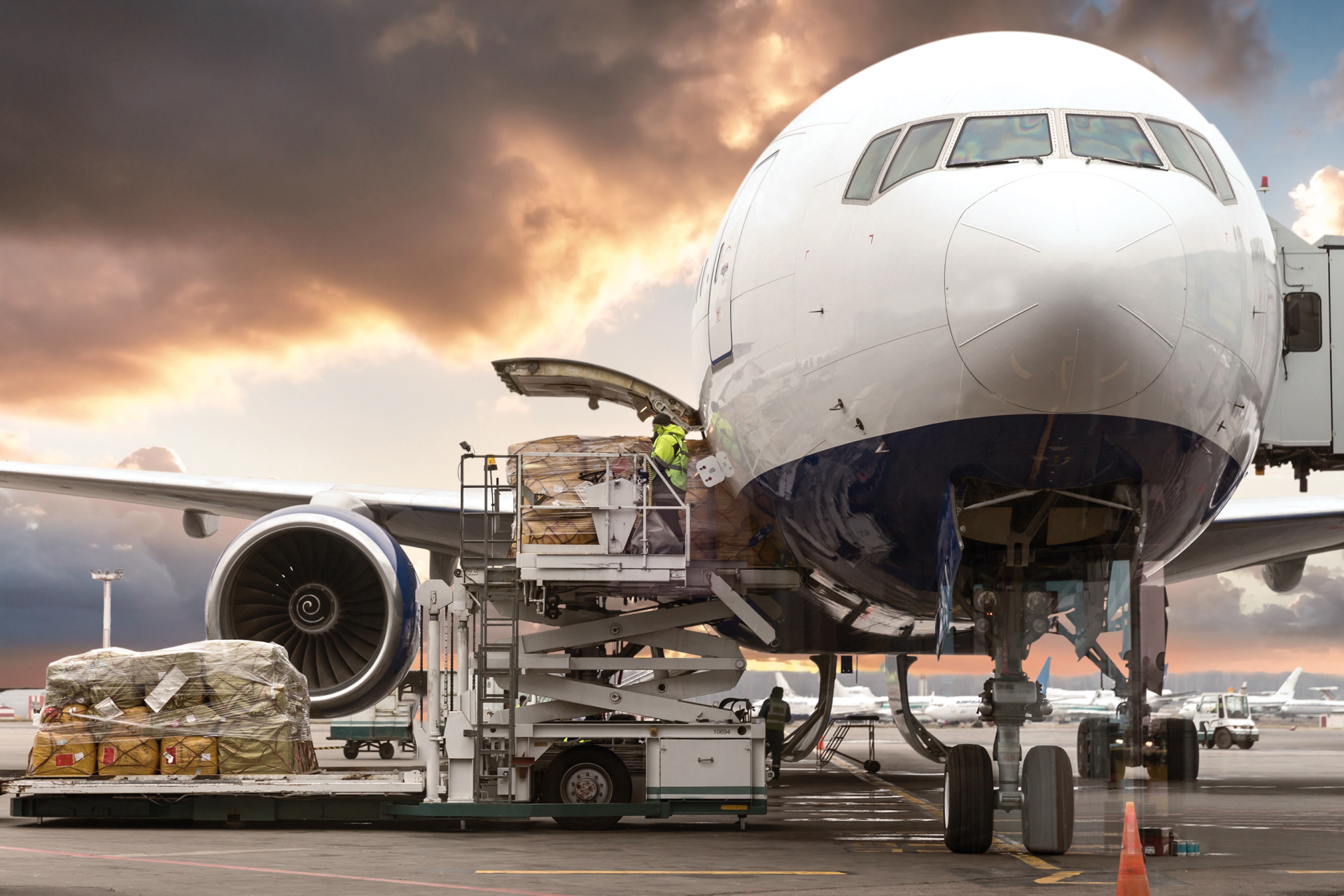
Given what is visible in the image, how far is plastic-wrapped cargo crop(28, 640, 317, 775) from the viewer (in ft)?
38.0

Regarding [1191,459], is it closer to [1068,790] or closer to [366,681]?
[1068,790]

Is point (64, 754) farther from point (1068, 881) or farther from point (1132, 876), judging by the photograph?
point (1132, 876)

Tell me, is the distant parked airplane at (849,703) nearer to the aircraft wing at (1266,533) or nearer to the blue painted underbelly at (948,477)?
the aircraft wing at (1266,533)

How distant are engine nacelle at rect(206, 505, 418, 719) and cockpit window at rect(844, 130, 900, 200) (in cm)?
618

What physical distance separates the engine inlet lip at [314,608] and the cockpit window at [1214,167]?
27.2 ft

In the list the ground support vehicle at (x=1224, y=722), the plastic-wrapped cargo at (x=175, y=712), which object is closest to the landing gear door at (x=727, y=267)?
the plastic-wrapped cargo at (x=175, y=712)

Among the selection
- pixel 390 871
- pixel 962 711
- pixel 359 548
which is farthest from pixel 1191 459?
pixel 962 711

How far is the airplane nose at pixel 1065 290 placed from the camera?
21.8 feet

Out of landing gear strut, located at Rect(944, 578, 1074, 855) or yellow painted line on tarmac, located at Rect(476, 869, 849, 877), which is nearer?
yellow painted line on tarmac, located at Rect(476, 869, 849, 877)

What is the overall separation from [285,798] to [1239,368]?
8.04 meters

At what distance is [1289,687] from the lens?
249ft

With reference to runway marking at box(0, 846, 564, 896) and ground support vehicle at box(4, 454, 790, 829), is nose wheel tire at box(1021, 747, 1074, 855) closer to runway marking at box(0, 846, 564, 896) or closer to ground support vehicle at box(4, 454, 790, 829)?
ground support vehicle at box(4, 454, 790, 829)

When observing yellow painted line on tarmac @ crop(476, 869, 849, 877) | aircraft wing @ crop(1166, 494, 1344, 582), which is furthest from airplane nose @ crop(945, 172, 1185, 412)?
aircraft wing @ crop(1166, 494, 1344, 582)

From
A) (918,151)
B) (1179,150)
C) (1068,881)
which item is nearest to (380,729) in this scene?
(1068,881)
